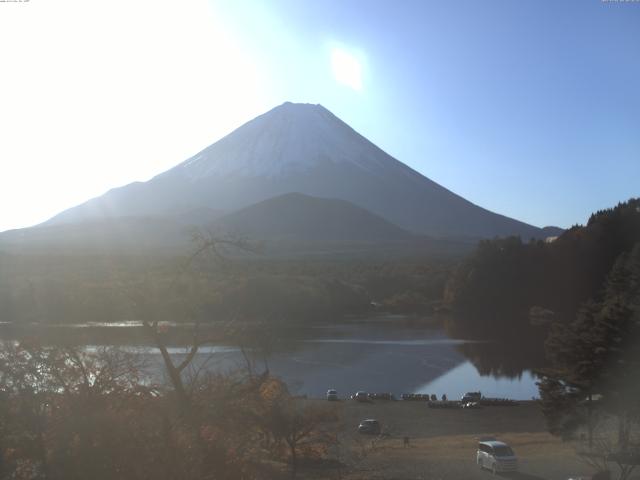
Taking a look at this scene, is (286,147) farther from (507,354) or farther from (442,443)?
(442,443)

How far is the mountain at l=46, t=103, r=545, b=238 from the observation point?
87188 mm

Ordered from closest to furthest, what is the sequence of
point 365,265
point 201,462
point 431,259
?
1. point 201,462
2. point 365,265
3. point 431,259

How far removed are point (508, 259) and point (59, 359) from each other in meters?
32.8

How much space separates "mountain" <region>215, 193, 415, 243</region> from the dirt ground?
5762cm

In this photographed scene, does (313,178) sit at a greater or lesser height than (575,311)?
greater

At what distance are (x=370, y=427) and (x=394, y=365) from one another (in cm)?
775

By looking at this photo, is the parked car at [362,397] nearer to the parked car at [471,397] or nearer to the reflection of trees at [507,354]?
the parked car at [471,397]

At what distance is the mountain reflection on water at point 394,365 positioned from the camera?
622 inches

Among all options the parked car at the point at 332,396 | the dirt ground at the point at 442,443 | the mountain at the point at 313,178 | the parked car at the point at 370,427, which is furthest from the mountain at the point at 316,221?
the parked car at the point at 370,427

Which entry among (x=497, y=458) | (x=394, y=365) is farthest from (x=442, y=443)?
(x=394, y=365)

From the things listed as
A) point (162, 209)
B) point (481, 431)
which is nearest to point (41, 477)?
point (481, 431)

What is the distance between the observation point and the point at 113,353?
390cm

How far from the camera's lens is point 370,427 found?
11.1 metres

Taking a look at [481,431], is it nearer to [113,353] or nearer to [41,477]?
[113,353]
